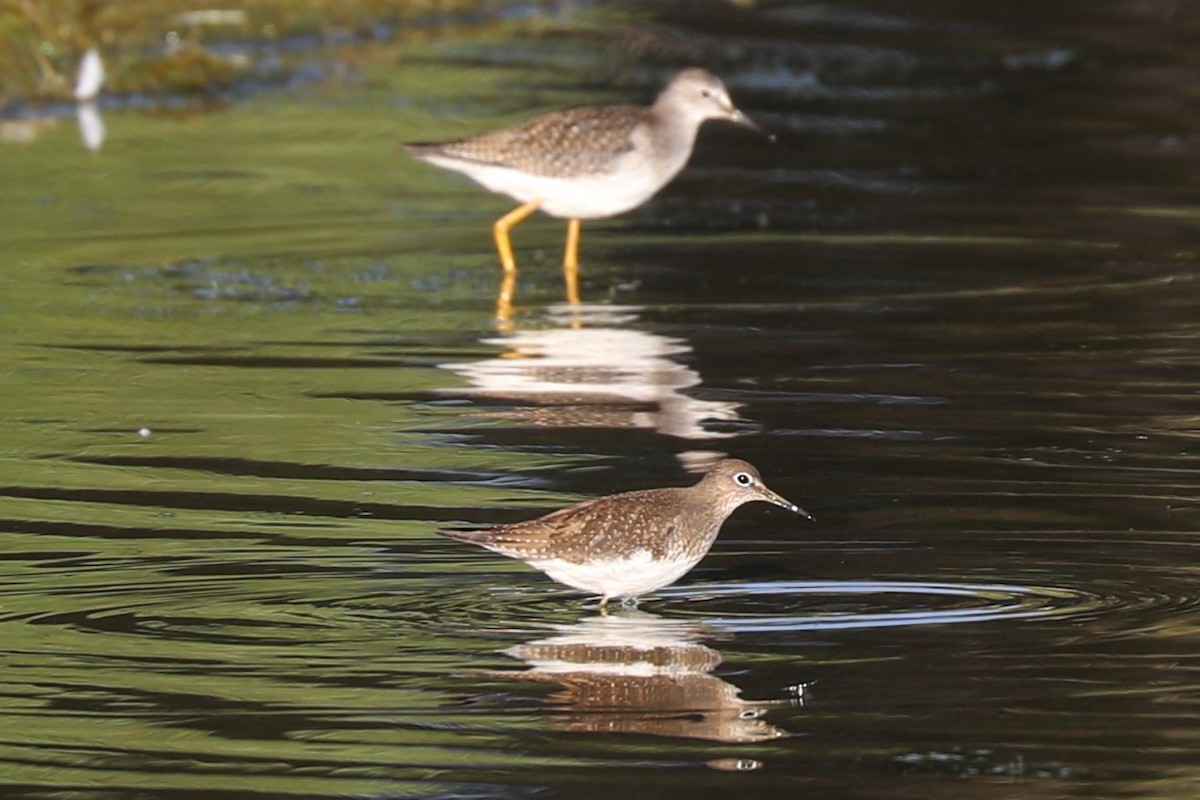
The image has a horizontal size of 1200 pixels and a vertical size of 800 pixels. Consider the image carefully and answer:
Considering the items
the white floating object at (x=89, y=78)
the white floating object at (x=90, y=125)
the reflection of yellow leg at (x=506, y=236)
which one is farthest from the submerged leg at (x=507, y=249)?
the white floating object at (x=89, y=78)

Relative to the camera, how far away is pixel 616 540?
8945mm

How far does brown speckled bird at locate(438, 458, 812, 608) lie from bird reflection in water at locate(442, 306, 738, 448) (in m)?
2.55

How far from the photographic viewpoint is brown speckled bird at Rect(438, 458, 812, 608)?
8906mm

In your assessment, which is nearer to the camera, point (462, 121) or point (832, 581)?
point (832, 581)

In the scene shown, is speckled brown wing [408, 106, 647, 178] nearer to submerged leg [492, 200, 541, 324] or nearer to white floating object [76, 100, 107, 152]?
submerged leg [492, 200, 541, 324]

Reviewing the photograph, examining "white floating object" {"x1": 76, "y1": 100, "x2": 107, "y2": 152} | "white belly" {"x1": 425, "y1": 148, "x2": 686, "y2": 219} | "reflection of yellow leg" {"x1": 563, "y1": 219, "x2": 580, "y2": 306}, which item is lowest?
"reflection of yellow leg" {"x1": 563, "y1": 219, "x2": 580, "y2": 306}

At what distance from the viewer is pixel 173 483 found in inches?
432

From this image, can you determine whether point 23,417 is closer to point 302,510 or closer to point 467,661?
point 302,510

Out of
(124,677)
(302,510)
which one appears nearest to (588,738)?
(124,677)

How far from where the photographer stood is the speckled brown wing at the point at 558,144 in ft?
51.7

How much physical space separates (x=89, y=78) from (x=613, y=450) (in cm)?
1178

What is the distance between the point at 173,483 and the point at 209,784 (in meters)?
3.79

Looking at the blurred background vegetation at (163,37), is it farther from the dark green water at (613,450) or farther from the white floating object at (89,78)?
the dark green water at (613,450)

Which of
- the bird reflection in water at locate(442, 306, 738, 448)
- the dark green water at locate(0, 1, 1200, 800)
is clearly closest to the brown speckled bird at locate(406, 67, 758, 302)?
the dark green water at locate(0, 1, 1200, 800)
